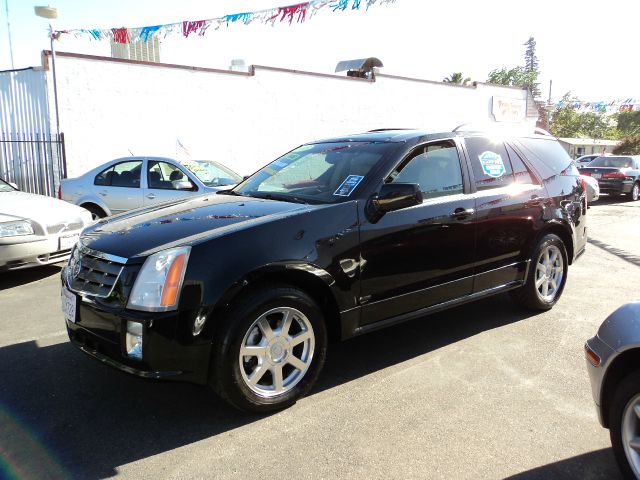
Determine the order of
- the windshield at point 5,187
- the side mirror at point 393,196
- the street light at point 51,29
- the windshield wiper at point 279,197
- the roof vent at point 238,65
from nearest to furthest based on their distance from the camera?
the side mirror at point 393,196 → the windshield wiper at point 279,197 → the windshield at point 5,187 → the street light at point 51,29 → the roof vent at point 238,65

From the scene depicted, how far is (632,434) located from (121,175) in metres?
8.29

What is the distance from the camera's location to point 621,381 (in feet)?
7.86

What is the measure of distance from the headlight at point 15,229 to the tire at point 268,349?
426 cm

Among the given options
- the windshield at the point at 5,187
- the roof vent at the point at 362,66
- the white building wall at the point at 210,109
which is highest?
the roof vent at the point at 362,66

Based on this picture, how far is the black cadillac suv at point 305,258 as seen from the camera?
9.30ft

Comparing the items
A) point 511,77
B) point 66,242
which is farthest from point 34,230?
point 511,77

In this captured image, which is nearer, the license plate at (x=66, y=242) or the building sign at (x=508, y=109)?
the license plate at (x=66, y=242)

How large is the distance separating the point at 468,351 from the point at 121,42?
13.2 metres

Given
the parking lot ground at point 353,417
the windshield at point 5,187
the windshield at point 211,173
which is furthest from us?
the windshield at point 211,173

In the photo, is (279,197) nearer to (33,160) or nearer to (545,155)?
(545,155)

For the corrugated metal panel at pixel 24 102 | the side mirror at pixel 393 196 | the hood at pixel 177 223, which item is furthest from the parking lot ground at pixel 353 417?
the corrugated metal panel at pixel 24 102

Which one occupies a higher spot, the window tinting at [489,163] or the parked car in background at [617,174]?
the window tinting at [489,163]

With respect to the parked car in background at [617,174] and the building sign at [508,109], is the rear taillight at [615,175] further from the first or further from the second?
the building sign at [508,109]

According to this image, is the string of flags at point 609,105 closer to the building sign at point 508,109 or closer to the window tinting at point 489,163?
the building sign at point 508,109
